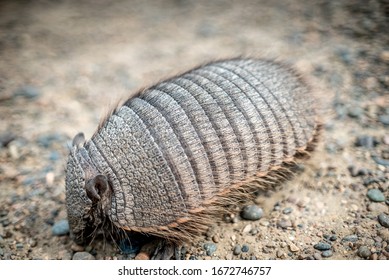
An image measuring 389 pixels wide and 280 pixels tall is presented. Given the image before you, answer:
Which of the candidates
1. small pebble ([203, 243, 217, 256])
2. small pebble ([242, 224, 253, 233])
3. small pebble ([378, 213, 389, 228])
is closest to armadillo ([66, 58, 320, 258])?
small pebble ([203, 243, 217, 256])

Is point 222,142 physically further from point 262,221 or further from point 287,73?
point 287,73

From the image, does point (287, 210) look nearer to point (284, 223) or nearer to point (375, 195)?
point (284, 223)

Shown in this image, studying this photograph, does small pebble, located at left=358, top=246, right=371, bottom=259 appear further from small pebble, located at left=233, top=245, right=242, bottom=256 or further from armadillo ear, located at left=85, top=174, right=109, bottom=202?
armadillo ear, located at left=85, top=174, right=109, bottom=202

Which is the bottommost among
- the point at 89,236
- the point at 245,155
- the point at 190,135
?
the point at 89,236

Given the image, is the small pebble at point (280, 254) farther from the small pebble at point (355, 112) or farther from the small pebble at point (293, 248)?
the small pebble at point (355, 112)

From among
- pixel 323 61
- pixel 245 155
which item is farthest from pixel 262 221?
pixel 323 61

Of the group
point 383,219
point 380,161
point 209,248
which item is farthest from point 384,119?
point 209,248
